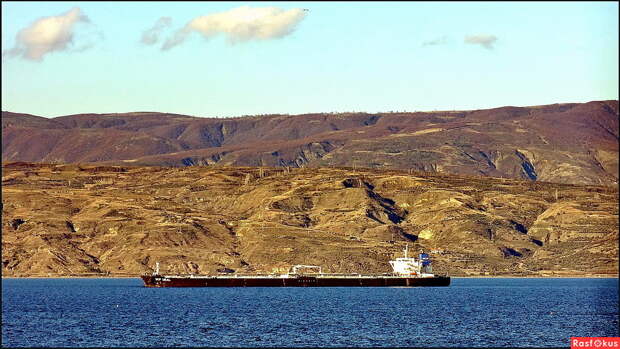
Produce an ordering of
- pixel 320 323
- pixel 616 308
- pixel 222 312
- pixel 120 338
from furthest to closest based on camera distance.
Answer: pixel 616 308 → pixel 222 312 → pixel 320 323 → pixel 120 338

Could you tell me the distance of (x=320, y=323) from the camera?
136 meters

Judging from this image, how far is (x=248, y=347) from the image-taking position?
339 feet

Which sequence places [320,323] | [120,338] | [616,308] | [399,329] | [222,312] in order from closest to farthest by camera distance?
[120,338] → [399,329] → [320,323] → [222,312] → [616,308]

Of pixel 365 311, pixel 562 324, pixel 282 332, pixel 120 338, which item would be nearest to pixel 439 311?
pixel 365 311

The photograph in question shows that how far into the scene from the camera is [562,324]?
136500mm

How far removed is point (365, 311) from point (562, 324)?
3589cm

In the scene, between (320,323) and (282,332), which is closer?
(282,332)

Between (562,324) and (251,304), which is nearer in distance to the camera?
(562,324)

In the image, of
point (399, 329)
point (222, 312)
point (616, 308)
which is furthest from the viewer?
point (616, 308)

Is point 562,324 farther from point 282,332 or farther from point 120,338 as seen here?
point 120,338

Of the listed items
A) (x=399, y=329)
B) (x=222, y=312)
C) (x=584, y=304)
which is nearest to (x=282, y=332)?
(x=399, y=329)

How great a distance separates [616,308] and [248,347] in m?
95.9

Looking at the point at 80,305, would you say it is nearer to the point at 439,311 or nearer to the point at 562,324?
the point at 439,311

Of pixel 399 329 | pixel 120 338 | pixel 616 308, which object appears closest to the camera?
pixel 120 338
